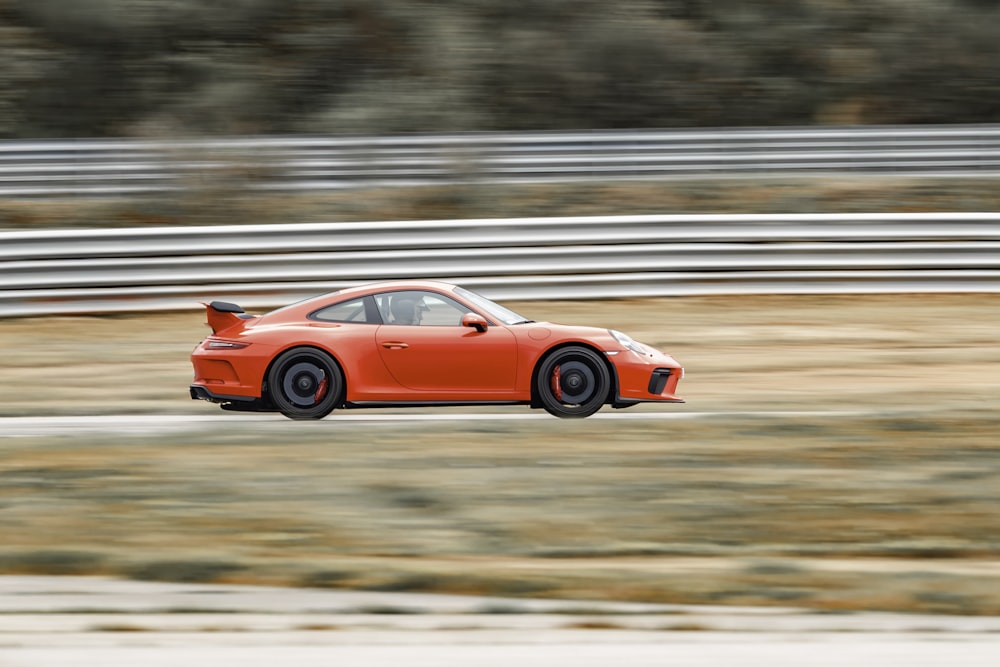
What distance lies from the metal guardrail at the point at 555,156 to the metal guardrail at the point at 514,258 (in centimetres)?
313

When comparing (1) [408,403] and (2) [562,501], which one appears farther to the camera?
(1) [408,403]

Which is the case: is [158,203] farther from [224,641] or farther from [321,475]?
[224,641]

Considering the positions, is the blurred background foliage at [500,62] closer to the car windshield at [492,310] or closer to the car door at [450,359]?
the car windshield at [492,310]

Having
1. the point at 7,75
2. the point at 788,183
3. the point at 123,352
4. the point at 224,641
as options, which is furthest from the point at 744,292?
the point at 7,75

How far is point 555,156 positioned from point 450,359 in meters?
10.3

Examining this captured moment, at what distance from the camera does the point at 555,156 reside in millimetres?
18000

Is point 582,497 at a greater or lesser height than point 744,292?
lesser

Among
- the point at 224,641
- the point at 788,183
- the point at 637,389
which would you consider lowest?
the point at 224,641

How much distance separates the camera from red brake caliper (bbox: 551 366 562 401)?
26.9ft

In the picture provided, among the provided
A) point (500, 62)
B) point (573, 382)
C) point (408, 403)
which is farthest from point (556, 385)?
point (500, 62)

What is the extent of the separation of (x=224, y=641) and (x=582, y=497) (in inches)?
93.6

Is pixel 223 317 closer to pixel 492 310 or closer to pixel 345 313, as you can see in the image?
pixel 345 313

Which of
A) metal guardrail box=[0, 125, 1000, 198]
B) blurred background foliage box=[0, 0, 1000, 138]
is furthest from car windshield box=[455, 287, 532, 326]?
blurred background foliage box=[0, 0, 1000, 138]

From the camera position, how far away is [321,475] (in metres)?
7.01
